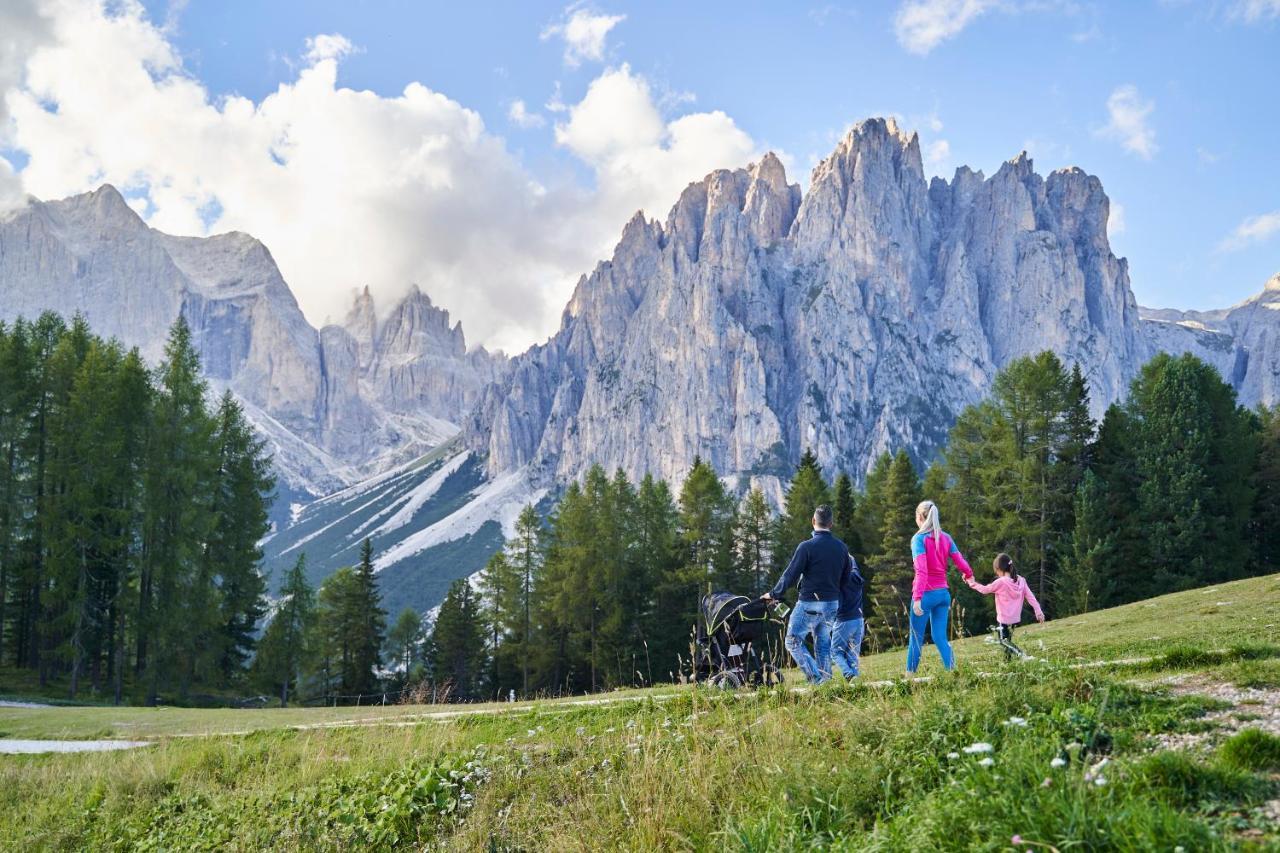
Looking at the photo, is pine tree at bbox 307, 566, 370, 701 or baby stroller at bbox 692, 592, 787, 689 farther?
pine tree at bbox 307, 566, 370, 701

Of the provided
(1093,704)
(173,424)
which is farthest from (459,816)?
(173,424)

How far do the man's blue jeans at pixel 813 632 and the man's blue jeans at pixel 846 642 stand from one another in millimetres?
95

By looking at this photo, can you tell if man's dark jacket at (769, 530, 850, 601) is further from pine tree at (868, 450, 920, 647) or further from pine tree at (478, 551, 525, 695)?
pine tree at (478, 551, 525, 695)

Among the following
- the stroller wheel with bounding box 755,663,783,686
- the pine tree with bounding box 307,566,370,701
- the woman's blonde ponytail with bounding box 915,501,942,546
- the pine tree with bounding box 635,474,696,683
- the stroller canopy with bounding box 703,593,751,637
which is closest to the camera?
the stroller wheel with bounding box 755,663,783,686

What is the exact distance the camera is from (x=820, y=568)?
9.60 metres

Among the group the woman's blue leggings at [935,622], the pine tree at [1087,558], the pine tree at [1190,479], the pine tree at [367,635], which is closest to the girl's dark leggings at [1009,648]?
the woman's blue leggings at [935,622]

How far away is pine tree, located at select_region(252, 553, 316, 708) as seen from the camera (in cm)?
4038

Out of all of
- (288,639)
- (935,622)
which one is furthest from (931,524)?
(288,639)

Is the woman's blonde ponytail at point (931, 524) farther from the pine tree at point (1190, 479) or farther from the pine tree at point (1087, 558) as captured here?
the pine tree at point (1190, 479)

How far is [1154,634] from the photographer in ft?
40.0

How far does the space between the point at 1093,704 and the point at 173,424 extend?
3494 cm

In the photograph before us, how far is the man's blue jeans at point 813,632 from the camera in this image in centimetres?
944

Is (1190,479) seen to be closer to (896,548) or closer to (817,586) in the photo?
(896,548)

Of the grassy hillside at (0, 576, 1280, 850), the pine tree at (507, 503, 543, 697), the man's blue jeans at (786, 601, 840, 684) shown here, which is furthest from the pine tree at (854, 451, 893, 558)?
the man's blue jeans at (786, 601, 840, 684)
